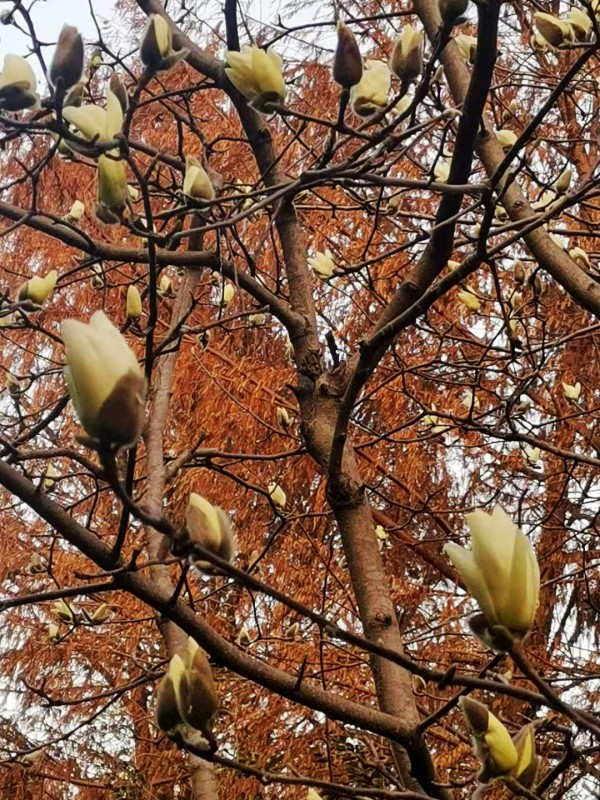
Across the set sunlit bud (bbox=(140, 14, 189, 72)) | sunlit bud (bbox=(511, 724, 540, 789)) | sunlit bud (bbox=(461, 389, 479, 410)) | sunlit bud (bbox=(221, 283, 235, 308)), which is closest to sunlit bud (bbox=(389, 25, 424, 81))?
sunlit bud (bbox=(140, 14, 189, 72))

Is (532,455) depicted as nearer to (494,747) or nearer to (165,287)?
(165,287)

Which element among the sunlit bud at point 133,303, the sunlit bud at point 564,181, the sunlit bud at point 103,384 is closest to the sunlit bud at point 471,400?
the sunlit bud at point 564,181

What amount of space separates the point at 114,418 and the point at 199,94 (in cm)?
328

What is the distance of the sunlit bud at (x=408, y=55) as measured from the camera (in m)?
0.81

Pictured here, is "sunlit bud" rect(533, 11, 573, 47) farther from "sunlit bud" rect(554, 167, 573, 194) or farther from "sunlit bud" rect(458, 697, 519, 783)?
"sunlit bud" rect(458, 697, 519, 783)

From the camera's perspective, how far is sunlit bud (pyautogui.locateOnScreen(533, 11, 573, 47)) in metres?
1.04

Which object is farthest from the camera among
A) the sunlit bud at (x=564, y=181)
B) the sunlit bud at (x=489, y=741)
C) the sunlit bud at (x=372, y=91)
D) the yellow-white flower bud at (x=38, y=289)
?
the sunlit bud at (x=564, y=181)

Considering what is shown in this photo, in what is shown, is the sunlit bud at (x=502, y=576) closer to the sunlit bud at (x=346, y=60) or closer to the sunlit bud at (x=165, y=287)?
the sunlit bud at (x=346, y=60)

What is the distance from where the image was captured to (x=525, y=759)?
58 centimetres

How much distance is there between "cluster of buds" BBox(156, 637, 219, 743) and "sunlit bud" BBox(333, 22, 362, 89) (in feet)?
1.60

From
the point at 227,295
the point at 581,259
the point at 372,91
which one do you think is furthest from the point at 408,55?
the point at 227,295

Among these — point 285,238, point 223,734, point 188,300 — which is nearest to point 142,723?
point 223,734

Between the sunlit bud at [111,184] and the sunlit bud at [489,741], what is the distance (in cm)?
47

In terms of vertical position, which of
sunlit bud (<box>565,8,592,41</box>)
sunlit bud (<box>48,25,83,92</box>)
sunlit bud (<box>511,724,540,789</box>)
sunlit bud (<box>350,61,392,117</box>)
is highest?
sunlit bud (<box>565,8,592,41</box>)
